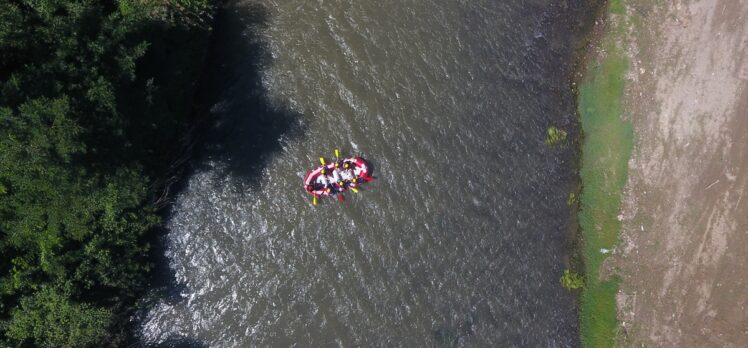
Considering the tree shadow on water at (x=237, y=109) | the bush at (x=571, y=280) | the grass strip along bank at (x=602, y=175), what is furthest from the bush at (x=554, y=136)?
the tree shadow on water at (x=237, y=109)

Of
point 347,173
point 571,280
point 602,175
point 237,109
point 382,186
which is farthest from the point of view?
point 602,175

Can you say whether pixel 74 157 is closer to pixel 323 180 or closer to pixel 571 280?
pixel 323 180

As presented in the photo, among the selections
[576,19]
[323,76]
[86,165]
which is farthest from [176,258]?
[576,19]

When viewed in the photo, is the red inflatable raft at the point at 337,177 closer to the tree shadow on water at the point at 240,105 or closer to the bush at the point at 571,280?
the tree shadow on water at the point at 240,105

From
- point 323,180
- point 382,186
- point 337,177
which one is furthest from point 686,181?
point 323,180

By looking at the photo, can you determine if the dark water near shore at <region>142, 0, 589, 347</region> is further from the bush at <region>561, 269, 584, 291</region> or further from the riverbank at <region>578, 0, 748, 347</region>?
the riverbank at <region>578, 0, 748, 347</region>

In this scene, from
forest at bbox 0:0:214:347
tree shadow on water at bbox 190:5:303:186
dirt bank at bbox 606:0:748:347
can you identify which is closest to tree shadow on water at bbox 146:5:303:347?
tree shadow on water at bbox 190:5:303:186
